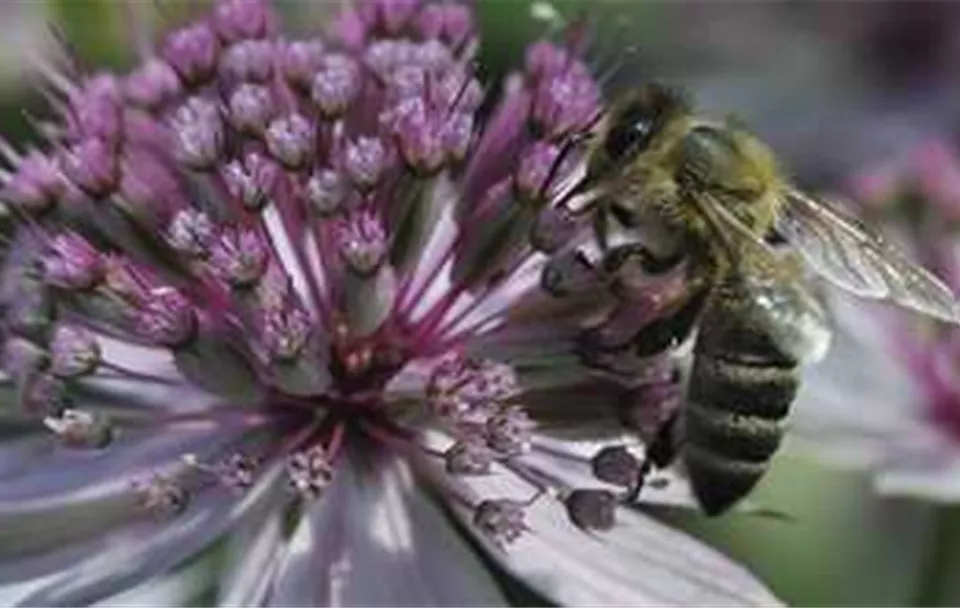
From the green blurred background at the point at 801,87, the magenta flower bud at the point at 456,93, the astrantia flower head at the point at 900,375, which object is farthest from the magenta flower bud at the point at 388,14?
the astrantia flower head at the point at 900,375

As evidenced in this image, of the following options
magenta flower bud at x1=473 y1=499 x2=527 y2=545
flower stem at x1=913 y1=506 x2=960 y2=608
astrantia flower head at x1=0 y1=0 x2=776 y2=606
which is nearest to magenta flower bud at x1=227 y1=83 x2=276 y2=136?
astrantia flower head at x1=0 y1=0 x2=776 y2=606

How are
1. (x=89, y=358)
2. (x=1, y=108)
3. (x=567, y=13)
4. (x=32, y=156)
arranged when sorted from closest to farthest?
(x=89, y=358) → (x=32, y=156) → (x=567, y=13) → (x=1, y=108)

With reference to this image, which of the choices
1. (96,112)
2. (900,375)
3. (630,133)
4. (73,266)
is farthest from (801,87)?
(73,266)

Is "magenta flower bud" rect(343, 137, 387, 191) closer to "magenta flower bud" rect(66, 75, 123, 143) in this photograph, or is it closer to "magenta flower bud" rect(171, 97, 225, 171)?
"magenta flower bud" rect(171, 97, 225, 171)

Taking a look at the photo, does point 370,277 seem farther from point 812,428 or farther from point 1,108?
point 1,108

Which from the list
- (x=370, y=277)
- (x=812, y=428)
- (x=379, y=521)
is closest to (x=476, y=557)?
(x=379, y=521)

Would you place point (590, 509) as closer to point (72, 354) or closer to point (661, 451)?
point (661, 451)

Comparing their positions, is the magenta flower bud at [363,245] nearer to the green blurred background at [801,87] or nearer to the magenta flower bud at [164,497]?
the magenta flower bud at [164,497]
